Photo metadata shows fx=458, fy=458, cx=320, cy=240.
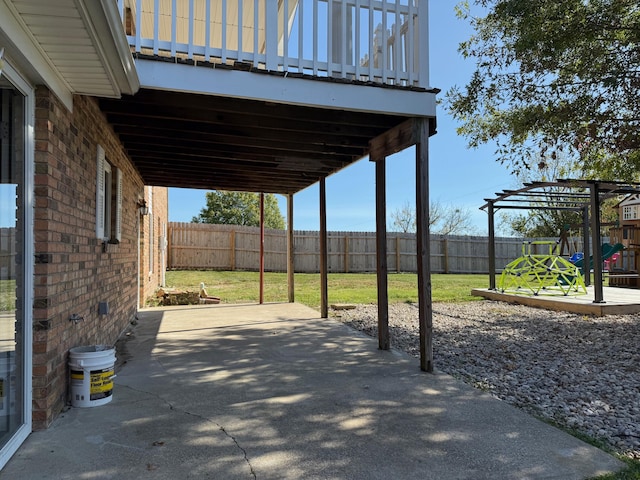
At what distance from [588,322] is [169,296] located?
8.06 meters

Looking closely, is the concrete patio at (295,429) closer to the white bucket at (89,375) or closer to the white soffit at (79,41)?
the white bucket at (89,375)

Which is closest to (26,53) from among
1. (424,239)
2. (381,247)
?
(424,239)

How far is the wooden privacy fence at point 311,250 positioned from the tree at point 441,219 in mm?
13875

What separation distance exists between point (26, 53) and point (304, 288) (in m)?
11.4

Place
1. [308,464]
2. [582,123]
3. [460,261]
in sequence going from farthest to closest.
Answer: [460,261] < [582,123] < [308,464]

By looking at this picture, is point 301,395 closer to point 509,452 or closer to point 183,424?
point 183,424

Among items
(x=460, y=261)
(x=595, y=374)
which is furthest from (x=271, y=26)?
(x=460, y=261)

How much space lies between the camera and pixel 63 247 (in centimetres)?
334

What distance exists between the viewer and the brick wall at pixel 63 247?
2963 mm

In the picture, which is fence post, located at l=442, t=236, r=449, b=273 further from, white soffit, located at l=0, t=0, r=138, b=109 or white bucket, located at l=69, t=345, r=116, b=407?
white soffit, located at l=0, t=0, r=138, b=109

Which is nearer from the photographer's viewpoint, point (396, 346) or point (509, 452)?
point (509, 452)

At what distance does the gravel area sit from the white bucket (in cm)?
321

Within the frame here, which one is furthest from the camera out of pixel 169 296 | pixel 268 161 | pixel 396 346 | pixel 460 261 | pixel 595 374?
pixel 460 261

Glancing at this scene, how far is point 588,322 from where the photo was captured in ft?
25.0
